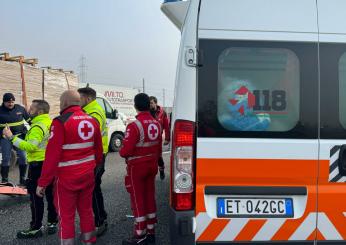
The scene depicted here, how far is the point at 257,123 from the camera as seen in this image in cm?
267

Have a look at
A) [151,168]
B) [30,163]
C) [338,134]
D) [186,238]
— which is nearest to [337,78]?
[338,134]

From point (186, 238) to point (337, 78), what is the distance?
5.18 ft

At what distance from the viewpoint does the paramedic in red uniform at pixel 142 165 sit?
13.3 feet

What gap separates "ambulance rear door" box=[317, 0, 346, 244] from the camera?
2654 mm

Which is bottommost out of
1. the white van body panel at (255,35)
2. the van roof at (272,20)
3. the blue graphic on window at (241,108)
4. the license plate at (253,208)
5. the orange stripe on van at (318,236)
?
the orange stripe on van at (318,236)

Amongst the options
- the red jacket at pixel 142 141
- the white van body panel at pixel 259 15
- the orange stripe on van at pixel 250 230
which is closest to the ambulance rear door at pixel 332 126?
the white van body panel at pixel 259 15

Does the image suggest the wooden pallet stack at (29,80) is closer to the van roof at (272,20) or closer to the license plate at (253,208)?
the van roof at (272,20)

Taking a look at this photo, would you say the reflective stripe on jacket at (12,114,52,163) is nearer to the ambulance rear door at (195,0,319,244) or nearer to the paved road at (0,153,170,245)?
the paved road at (0,153,170,245)

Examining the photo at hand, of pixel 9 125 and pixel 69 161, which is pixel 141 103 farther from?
pixel 9 125

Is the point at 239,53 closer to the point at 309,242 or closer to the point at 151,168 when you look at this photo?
the point at 309,242

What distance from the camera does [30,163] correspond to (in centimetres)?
447

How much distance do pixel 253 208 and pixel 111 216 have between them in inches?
124


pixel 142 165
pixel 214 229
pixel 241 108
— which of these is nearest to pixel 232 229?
pixel 214 229

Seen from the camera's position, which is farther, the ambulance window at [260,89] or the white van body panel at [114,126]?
the white van body panel at [114,126]
